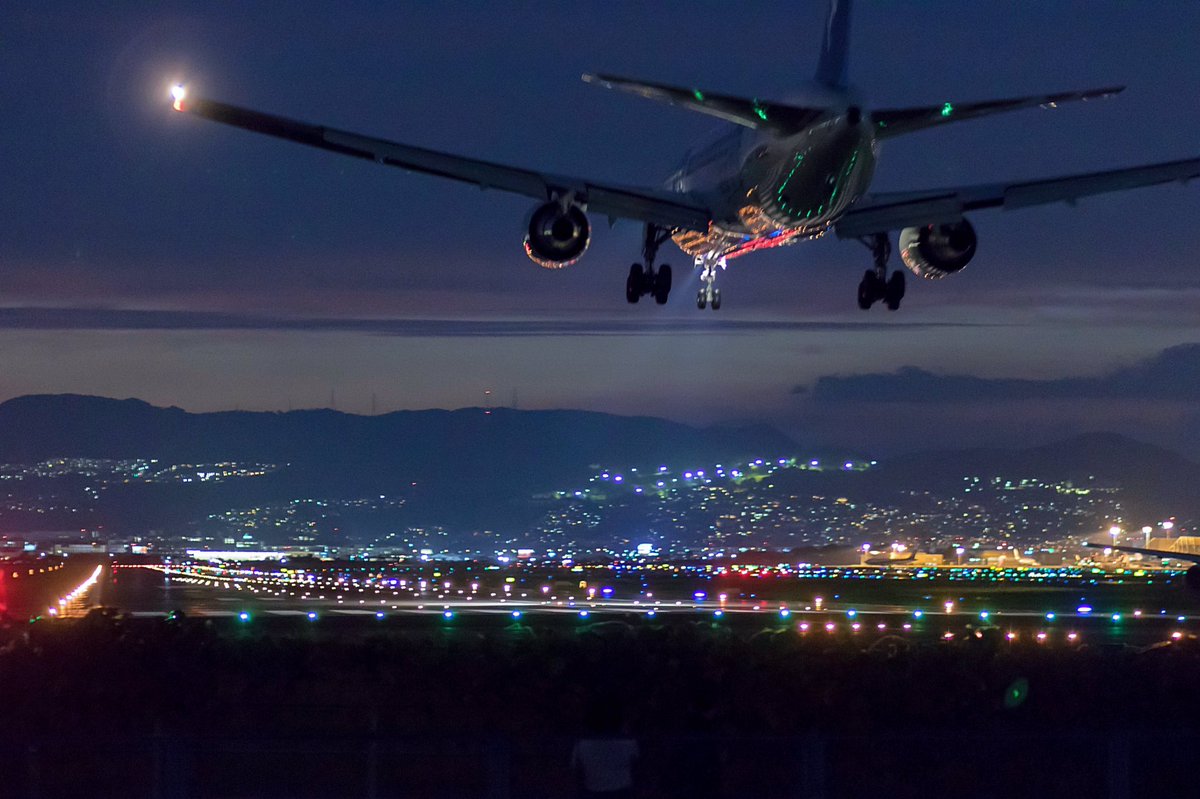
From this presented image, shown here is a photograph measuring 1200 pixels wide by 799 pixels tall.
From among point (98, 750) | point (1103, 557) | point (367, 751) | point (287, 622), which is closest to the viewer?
point (367, 751)

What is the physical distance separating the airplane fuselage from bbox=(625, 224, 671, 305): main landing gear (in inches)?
33.5

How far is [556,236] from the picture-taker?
142 feet

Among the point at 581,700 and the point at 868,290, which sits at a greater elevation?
the point at 868,290

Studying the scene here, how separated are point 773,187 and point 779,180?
0.43 metres

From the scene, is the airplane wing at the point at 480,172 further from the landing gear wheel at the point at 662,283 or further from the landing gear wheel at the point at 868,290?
the landing gear wheel at the point at 868,290

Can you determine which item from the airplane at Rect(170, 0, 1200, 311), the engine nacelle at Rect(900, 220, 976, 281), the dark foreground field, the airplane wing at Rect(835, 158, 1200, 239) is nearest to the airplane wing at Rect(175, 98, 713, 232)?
the airplane at Rect(170, 0, 1200, 311)

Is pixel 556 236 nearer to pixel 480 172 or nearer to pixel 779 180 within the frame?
pixel 480 172

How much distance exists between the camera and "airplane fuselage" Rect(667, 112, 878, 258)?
123 feet

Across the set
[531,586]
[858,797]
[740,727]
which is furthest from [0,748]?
[531,586]

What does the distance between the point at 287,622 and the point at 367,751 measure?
72.8ft

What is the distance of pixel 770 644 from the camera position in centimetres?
2772

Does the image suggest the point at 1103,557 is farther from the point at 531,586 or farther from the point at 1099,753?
the point at 1099,753

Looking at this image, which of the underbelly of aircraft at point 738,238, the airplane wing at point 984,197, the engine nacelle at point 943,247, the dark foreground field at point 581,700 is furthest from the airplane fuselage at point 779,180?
the dark foreground field at point 581,700

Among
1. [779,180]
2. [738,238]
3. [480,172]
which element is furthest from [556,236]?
[779,180]
